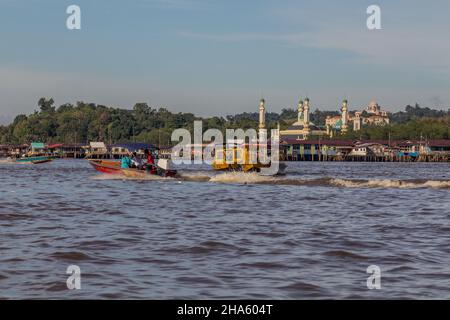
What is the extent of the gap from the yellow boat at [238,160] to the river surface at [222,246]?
1014 inches

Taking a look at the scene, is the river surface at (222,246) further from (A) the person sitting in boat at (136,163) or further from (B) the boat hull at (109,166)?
(B) the boat hull at (109,166)

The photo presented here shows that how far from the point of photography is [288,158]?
154750 mm

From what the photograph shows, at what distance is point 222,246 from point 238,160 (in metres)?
44.6

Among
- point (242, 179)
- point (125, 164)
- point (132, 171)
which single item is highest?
point (125, 164)

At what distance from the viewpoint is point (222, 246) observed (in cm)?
1731

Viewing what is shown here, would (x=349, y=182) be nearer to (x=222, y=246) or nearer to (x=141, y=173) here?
(x=141, y=173)

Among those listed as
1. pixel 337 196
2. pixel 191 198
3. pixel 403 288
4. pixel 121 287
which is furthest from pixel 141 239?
pixel 337 196

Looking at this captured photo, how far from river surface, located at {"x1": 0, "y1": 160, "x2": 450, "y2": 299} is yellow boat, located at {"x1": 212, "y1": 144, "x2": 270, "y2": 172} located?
25.8 meters

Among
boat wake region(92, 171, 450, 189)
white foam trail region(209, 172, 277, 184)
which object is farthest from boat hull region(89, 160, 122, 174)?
white foam trail region(209, 172, 277, 184)

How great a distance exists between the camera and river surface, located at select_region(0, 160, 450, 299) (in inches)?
496

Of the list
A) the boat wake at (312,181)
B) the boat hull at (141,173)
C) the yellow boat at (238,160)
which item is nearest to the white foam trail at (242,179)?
the boat wake at (312,181)

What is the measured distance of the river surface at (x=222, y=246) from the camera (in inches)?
496

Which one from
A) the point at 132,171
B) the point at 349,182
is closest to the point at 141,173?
the point at 132,171
